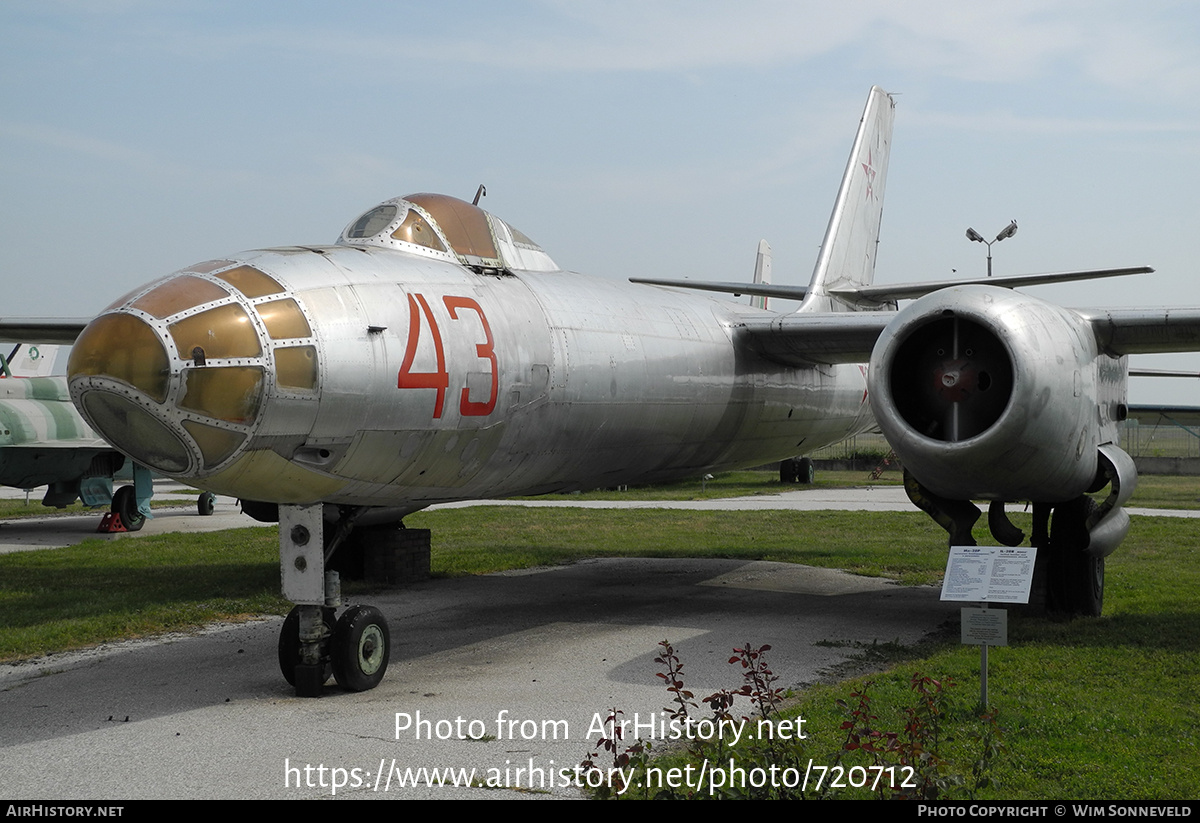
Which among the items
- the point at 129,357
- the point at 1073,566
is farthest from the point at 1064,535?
the point at 129,357

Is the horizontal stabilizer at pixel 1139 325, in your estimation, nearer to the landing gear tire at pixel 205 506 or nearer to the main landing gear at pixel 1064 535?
the main landing gear at pixel 1064 535

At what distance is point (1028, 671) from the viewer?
23.6 ft

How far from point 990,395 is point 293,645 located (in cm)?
536

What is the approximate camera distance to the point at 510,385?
7.11 m

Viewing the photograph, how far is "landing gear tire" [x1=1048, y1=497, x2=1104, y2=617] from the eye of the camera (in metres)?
9.09

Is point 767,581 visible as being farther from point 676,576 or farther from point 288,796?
point 288,796

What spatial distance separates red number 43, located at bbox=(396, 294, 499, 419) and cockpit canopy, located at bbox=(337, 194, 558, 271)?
2.56 feet

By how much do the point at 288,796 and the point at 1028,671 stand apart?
4861mm

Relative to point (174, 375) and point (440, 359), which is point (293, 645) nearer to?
point (440, 359)

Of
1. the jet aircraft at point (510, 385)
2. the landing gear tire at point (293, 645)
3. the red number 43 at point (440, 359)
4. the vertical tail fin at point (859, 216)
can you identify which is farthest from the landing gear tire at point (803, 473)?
the landing gear tire at point (293, 645)

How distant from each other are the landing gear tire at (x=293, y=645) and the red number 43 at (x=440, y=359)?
4.97 feet

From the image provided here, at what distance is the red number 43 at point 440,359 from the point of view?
6324 millimetres

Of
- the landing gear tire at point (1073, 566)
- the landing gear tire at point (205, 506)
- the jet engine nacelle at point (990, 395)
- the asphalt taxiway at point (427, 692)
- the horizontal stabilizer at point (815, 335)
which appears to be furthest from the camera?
the landing gear tire at point (205, 506)
